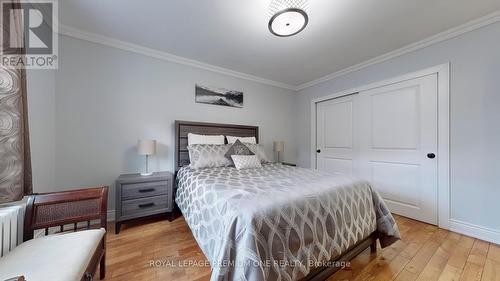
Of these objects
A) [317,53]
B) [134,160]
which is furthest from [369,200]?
[134,160]

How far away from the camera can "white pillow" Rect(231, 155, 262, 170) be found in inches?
98.1

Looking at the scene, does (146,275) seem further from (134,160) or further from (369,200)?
(369,200)

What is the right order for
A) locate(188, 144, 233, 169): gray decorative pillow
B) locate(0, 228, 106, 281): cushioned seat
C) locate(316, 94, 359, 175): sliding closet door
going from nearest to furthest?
locate(0, 228, 106, 281): cushioned seat, locate(188, 144, 233, 169): gray decorative pillow, locate(316, 94, 359, 175): sliding closet door

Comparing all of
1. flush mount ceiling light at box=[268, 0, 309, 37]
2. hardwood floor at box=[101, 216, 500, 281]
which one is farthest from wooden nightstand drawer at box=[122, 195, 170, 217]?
flush mount ceiling light at box=[268, 0, 309, 37]

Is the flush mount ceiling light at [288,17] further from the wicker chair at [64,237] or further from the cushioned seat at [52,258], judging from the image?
the cushioned seat at [52,258]

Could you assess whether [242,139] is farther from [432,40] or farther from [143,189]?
[432,40]

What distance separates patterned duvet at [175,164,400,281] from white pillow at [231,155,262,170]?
834mm

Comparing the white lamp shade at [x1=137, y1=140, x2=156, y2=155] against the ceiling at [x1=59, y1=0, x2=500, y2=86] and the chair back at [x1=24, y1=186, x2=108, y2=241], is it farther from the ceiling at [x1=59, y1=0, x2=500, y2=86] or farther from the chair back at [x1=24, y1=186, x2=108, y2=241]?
the ceiling at [x1=59, y1=0, x2=500, y2=86]

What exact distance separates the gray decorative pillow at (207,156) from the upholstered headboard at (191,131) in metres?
0.32

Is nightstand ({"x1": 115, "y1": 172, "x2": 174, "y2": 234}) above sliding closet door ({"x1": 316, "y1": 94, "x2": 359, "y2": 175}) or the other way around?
the other way around

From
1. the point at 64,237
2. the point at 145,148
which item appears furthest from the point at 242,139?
the point at 64,237

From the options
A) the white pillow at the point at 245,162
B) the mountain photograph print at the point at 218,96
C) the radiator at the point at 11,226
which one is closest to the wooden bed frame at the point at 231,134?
the mountain photograph print at the point at 218,96

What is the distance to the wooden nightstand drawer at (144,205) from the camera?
2105 millimetres

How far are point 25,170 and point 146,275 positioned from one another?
1.11 meters
